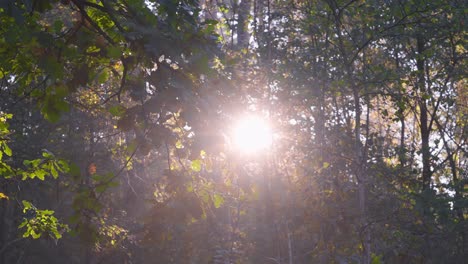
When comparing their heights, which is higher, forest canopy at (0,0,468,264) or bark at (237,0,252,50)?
bark at (237,0,252,50)

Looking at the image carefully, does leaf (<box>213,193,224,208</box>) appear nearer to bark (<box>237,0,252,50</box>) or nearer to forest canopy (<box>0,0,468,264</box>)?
forest canopy (<box>0,0,468,264</box>)

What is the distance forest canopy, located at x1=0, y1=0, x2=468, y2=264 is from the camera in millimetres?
4031

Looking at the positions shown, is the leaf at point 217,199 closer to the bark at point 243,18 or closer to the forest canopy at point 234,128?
the forest canopy at point 234,128

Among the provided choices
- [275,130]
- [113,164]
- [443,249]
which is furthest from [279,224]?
[113,164]

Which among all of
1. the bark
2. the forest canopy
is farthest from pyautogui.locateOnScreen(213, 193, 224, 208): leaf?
the bark

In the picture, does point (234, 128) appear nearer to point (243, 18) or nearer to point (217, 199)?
point (217, 199)

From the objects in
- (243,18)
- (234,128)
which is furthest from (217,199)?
(243,18)

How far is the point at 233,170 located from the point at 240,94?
0.60m

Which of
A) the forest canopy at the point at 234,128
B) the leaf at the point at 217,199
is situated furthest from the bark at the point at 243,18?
the leaf at the point at 217,199

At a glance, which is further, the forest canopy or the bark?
the bark

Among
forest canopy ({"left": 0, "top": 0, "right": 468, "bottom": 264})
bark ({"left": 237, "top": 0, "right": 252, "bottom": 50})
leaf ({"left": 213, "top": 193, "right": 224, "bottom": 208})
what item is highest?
bark ({"left": 237, "top": 0, "right": 252, "bottom": 50})

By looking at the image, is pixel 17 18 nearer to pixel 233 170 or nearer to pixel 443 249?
pixel 233 170

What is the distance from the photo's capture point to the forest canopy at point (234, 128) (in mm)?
4031

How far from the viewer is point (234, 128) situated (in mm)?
4031
